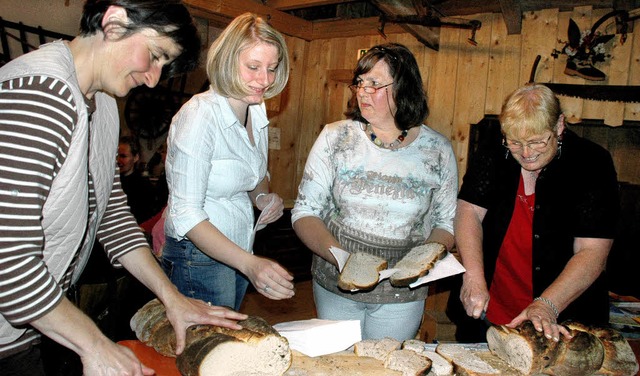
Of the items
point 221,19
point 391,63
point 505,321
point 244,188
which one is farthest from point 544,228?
point 221,19

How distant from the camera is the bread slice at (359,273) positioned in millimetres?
1766

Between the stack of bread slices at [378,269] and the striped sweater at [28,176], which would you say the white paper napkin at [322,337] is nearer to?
the stack of bread slices at [378,269]

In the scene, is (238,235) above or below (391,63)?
below

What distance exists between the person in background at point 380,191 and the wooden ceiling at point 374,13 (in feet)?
7.82

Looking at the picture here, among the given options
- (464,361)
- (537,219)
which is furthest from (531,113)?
(464,361)

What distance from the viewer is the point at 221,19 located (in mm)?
5102

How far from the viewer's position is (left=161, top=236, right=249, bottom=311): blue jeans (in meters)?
1.87

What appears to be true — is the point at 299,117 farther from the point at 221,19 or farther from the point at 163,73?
the point at 163,73

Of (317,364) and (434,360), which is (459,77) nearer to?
(434,360)

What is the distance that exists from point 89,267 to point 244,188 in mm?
1142

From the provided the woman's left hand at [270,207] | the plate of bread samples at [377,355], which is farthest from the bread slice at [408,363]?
the woman's left hand at [270,207]

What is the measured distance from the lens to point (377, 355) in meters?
1.59

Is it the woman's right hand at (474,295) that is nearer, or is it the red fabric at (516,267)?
the woman's right hand at (474,295)

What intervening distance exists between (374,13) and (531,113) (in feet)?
14.4
